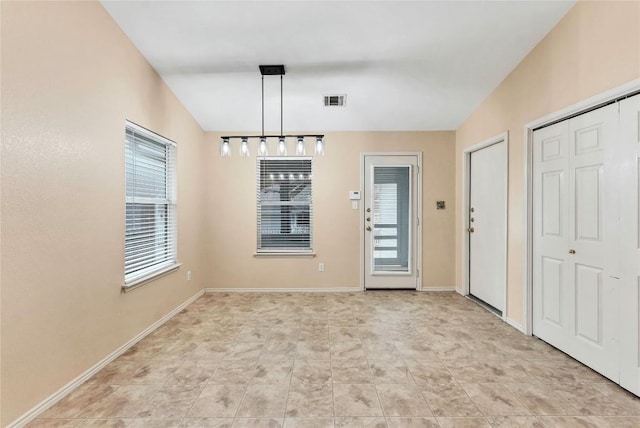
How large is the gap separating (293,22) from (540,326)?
357cm

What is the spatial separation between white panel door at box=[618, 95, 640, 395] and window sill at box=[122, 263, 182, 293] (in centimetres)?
390

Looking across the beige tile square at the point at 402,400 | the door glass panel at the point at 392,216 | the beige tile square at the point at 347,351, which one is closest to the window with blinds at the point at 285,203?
the door glass panel at the point at 392,216

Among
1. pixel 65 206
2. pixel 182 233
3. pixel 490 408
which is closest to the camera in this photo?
pixel 490 408

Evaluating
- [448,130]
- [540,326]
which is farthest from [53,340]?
[448,130]

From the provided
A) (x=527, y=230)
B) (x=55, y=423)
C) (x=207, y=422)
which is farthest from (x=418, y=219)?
(x=55, y=423)

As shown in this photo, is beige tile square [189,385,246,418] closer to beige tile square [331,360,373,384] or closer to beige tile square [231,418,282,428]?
beige tile square [231,418,282,428]

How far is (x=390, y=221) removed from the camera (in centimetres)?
468

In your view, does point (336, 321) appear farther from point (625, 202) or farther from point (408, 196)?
point (625, 202)

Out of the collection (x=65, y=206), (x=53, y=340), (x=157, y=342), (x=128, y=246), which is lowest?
(x=157, y=342)

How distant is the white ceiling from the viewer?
244cm

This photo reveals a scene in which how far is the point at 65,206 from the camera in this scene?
82.1 inches

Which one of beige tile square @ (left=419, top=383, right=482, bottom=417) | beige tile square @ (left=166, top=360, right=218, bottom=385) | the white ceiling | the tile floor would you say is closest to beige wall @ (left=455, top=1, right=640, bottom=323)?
the white ceiling

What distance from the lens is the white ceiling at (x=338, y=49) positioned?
96.0 inches

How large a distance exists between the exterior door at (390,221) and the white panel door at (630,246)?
261 cm
